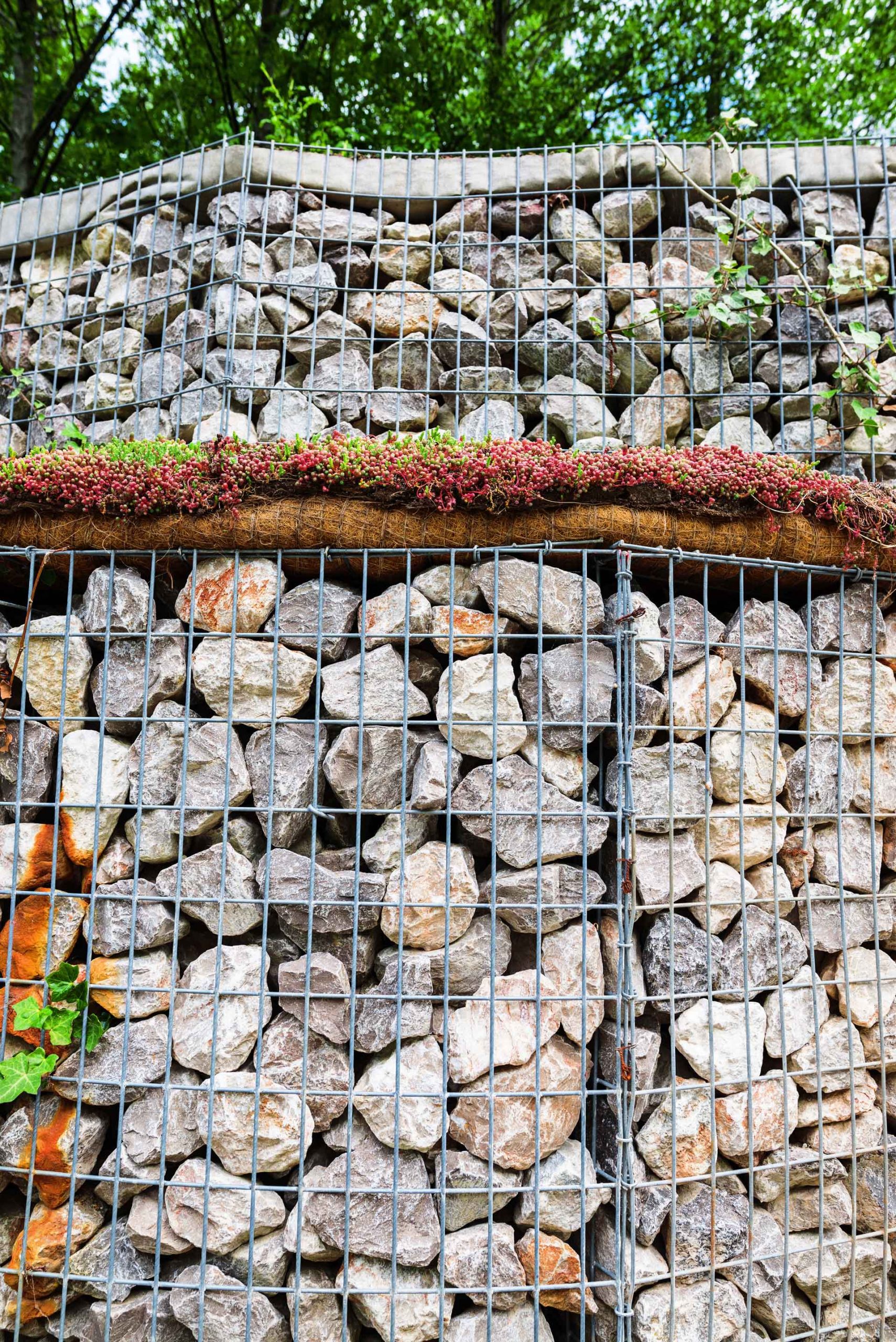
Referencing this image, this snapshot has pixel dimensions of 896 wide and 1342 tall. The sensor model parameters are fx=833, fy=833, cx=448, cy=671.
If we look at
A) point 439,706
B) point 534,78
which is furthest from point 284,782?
point 534,78

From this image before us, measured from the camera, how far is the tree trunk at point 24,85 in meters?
6.07

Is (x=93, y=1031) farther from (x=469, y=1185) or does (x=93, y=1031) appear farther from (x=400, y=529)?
(x=400, y=529)

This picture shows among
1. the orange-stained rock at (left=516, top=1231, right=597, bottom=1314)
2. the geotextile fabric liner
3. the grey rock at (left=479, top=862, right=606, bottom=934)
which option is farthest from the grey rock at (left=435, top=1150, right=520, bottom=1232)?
the geotextile fabric liner

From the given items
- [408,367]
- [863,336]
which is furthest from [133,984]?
[863,336]

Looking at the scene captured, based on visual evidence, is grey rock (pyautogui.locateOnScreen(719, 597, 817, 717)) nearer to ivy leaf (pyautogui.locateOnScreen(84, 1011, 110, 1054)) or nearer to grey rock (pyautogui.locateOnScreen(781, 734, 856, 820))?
grey rock (pyautogui.locateOnScreen(781, 734, 856, 820))

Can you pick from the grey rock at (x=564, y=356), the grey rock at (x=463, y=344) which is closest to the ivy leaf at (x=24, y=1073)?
the grey rock at (x=463, y=344)

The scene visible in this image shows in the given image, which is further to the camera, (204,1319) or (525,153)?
(525,153)

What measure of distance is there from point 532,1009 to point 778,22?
719cm

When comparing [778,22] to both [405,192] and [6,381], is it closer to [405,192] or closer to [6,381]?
[405,192]

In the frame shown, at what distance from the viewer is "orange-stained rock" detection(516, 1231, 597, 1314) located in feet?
7.36

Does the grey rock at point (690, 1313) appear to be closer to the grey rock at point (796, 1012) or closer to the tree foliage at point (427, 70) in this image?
the grey rock at point (796, 1012)

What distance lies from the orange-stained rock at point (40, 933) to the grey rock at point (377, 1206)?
3.28ft

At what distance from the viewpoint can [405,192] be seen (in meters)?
3.18

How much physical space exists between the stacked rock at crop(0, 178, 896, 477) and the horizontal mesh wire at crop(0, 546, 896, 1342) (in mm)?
708
